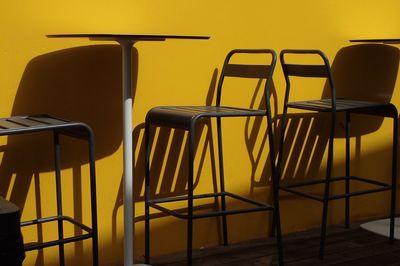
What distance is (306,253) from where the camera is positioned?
8.87 ft

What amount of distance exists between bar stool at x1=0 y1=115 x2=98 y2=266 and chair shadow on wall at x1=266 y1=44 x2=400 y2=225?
4.10 ft

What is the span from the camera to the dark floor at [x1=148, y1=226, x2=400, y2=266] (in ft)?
8.46

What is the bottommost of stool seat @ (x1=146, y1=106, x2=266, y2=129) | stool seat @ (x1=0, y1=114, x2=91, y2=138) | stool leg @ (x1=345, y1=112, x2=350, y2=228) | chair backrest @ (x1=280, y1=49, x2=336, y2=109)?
stool leg @ (x1=345, y1=112, x2=350, y2=228)

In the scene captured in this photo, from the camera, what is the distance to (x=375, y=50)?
3.16 m

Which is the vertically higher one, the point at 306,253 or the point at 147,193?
the point at 147,193

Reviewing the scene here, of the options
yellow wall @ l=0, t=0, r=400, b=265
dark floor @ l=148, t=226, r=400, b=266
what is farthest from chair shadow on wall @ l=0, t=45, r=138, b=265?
dark floor @ l=148, t=226, r=400, b=266

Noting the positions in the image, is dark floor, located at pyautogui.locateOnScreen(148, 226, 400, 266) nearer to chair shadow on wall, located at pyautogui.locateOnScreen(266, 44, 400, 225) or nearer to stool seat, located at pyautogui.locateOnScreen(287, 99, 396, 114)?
chair shadow on wall, located at pyautogui.locateOnScreen(266, 44, 400, 225)

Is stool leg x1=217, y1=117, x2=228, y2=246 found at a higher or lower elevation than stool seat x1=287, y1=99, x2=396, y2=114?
lower

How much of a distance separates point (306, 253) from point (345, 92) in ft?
3.02

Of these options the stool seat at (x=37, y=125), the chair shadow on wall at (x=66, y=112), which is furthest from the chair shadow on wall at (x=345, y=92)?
the stool seat at (x=37, y=125)

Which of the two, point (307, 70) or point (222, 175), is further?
point (222, 175)

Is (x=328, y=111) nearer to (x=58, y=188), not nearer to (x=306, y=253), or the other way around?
(x=306, y=253)

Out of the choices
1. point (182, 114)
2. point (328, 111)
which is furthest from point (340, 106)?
point (182, 114)

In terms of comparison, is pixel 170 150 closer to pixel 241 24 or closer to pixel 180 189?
pixel 180 189
